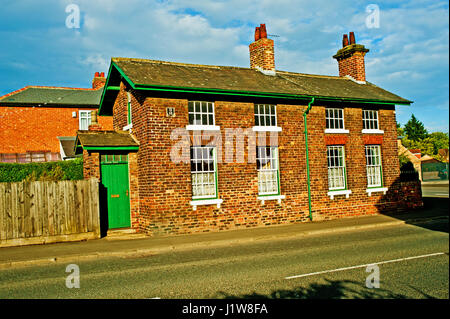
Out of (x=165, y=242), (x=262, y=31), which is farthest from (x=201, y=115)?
(x=262, y=31)

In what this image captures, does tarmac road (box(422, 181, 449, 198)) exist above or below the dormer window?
below

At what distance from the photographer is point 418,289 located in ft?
20.2

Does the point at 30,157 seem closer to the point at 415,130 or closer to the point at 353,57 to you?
the point at 353,57

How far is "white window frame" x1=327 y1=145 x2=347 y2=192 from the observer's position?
54.3 ft

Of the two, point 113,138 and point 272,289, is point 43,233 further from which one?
point 272,289

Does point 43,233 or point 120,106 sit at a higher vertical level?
point 120,106

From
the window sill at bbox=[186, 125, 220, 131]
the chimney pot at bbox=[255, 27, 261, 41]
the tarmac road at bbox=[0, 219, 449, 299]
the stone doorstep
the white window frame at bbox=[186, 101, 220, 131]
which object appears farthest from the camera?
the chimney pot at bbox=[255, 27, 261, 41]

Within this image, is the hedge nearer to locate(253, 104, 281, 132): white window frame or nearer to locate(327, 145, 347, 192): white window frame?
locate(253, 104, 281, 132): white window frame

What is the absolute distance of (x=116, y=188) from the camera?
553 inches

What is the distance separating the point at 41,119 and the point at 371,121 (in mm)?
25586

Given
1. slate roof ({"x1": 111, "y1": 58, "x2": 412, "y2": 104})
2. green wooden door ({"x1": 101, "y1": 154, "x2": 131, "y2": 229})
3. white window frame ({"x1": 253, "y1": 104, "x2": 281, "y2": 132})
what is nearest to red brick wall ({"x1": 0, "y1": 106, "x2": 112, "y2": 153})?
slate roof ({"x1": 111, "y1": 58, "x2": 412, "y2": 104})

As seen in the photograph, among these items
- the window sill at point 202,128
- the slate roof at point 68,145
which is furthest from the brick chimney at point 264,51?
the slate roof at point 68,145
